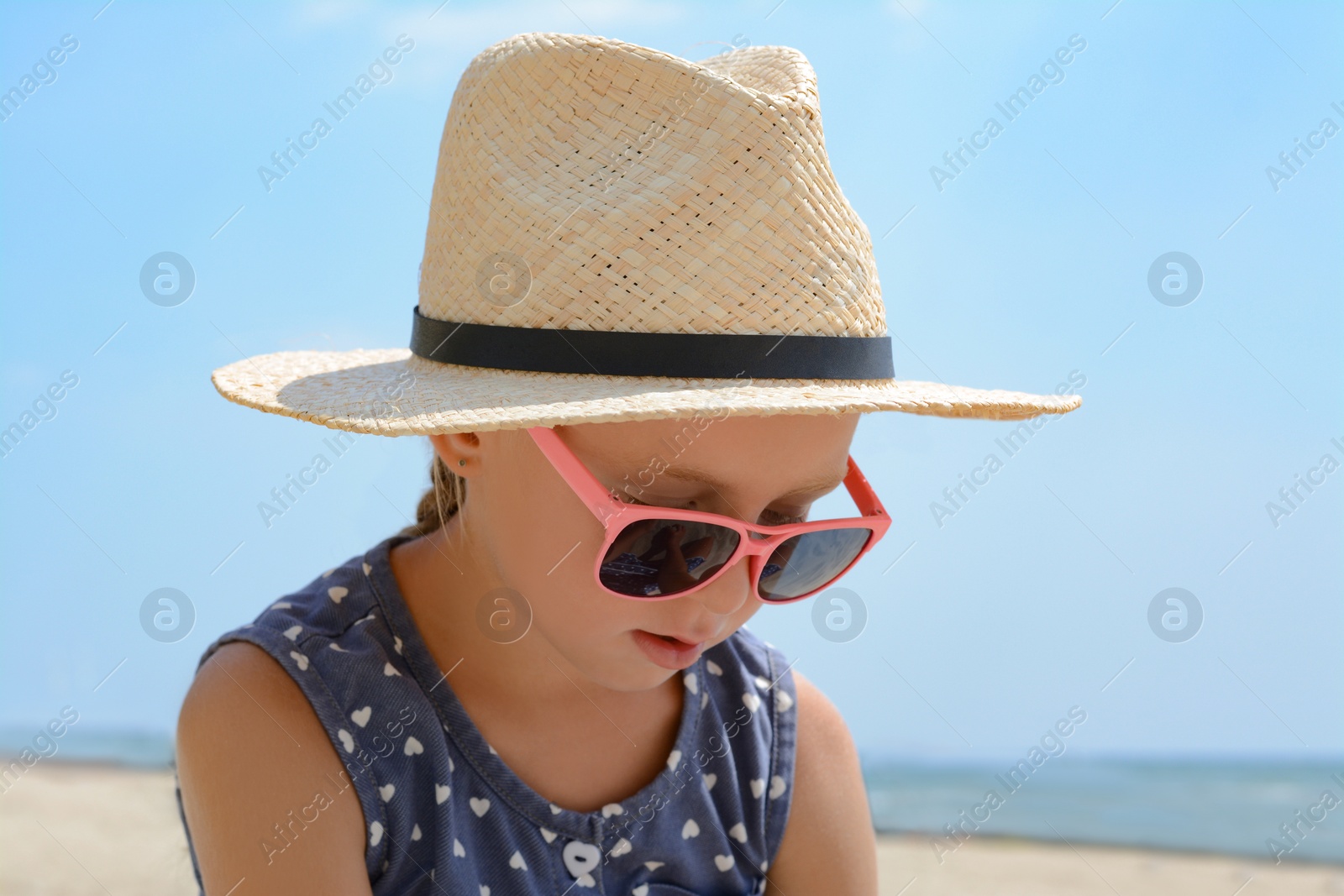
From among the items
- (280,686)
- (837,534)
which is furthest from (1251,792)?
(280,686)

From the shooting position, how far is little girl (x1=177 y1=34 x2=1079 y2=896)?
3.96 feet

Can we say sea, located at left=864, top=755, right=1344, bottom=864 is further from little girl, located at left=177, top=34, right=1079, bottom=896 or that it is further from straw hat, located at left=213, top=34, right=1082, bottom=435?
straw hat, located at left=213, top=34, right=1082, bottom=435

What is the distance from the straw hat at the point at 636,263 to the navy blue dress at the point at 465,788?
330 millimetres

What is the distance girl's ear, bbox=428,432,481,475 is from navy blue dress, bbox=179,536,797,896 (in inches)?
9.9

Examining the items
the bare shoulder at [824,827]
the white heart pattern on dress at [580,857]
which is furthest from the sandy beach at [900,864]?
the white heart pattern on dress at [580,857]

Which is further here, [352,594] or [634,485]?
[352,594]

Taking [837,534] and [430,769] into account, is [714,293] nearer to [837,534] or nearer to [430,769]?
[837,534]

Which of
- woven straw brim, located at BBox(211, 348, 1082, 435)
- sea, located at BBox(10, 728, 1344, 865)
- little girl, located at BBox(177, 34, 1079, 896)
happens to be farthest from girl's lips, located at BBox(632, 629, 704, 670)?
sea, located at BBox(10, 728, 1344, 865)

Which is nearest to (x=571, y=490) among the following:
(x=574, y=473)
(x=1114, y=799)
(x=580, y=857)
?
(x=574, y=473)

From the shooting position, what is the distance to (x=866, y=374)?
51.4 inches

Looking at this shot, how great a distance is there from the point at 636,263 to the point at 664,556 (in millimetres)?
342

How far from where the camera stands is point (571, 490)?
1240 mm

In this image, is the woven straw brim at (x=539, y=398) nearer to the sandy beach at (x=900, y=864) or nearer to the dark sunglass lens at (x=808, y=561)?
the dark sunglass lens at (x=808, y=561)

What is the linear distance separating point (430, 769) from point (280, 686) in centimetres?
23
